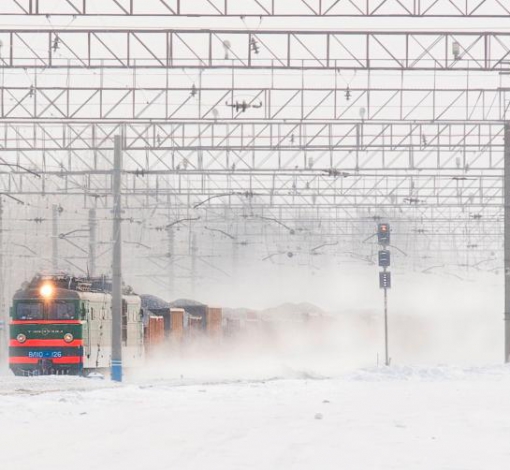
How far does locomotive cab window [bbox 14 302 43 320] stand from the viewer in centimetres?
3519

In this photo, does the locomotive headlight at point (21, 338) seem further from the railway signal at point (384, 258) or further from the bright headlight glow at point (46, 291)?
the railway signal at point (384, 258)

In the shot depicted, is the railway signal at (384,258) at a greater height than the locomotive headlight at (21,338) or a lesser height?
greater

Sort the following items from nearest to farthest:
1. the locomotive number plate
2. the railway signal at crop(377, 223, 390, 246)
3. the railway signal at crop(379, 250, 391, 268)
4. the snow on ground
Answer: the snow on ground, the locomotive number plate, the railway signal at crop(379, 250, 391, 268), the railway signal at crop(377, 223, 390, 246)

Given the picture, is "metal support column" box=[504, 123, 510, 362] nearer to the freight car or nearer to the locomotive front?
the freight car

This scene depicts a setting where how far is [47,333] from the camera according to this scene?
114ft

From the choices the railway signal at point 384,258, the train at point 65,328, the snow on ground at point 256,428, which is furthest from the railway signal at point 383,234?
the snow on ground at point 256,428

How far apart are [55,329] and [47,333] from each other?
0.27 meters

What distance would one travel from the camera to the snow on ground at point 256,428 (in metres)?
14.0

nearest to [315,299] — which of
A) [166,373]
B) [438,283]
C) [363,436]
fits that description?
[438,283]

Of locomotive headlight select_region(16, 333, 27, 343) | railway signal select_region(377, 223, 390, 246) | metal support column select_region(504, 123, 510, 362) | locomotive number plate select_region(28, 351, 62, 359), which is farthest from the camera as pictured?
metal support column select_region(504, 123, 510, 362)

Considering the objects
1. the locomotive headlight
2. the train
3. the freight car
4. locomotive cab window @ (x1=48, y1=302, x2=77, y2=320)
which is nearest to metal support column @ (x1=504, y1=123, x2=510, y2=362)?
the train

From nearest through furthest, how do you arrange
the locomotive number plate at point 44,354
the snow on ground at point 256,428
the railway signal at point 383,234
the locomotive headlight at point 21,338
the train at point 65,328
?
1. the snow on ground at point 256,428
2. the locomotive number plate at point 44,354
3. the train at point 65,328
4. the locomotive headlight at point 21,338
5. the railway signal at point 383,234

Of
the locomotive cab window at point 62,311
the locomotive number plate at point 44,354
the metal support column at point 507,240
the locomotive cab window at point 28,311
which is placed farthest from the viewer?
the metal support column at point 507,240

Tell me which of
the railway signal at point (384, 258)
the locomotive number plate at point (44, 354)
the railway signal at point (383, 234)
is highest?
the railway signal at point (383, 234)
